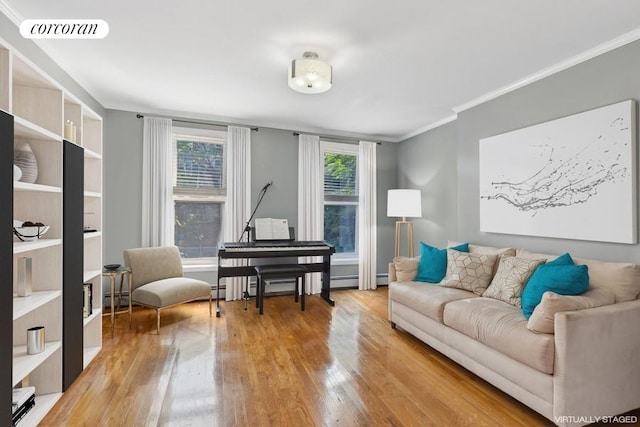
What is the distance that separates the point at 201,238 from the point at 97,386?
243 centimetres

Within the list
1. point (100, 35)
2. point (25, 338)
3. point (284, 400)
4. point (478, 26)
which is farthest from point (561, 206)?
point (25, 338)

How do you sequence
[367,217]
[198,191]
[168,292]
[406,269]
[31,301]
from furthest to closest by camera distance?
[367,217] → [198,191] → [406,269] → [168,292] → [31,301]

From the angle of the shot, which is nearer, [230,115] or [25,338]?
[25,338]

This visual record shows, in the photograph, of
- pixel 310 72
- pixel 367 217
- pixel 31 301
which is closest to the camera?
pixel 31 301

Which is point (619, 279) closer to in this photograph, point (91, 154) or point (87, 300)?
point (87, 300)

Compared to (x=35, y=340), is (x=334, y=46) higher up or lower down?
higher up

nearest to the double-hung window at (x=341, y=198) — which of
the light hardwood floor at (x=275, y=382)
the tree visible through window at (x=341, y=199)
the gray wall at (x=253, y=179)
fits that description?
the tree visible through window at (x=341, y=199)

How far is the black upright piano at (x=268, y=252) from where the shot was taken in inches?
153

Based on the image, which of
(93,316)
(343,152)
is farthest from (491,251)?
(93,316)

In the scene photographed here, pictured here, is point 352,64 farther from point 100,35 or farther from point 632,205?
point 632,205

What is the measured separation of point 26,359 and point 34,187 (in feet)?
3.29

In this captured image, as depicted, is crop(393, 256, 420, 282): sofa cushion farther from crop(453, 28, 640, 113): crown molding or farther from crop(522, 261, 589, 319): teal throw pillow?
crop(453, 28, 640, 113): crown molding

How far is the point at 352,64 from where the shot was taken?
2834 mm

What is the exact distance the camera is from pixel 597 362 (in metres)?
1.84
